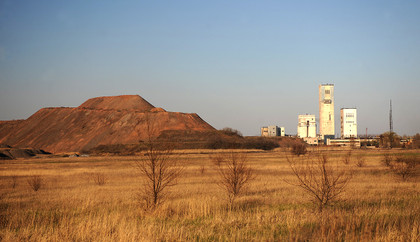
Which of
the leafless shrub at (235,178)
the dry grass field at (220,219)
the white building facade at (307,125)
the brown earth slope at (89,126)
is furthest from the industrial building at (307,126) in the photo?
the dry grass field at (220,219)

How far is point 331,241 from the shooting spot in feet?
29.5

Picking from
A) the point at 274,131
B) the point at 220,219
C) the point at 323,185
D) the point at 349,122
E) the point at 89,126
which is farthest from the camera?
the point at 274,131

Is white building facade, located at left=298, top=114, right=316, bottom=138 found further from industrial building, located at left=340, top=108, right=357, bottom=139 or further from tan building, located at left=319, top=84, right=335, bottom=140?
industrial building, located at left=340, top=108, right=357, bottom=139

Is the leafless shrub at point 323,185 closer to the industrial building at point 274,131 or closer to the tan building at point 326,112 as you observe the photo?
the tan building at point 326,112

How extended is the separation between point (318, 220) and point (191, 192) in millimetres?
10640

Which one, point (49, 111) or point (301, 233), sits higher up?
point (49, 111)

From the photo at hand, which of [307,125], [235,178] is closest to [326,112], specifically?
[307,125]

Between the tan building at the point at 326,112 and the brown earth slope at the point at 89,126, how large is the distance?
2029 inches

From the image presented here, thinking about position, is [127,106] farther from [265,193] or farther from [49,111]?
[265,193]

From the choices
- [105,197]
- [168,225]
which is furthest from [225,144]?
[168,225]

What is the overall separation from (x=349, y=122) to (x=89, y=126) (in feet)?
328

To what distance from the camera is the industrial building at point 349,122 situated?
506ft

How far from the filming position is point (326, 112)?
156m

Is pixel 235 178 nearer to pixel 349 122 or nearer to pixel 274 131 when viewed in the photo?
pixel 349 122
